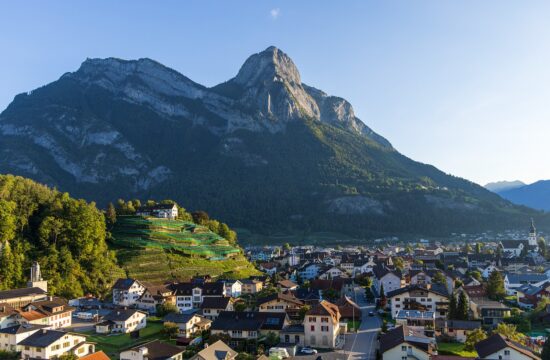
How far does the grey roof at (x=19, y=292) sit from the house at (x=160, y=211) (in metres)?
51.1

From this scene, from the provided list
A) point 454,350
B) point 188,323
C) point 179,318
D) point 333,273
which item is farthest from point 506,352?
point 333,273

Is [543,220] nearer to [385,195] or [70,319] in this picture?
[385,195]

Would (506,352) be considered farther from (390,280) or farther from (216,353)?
(390,280)

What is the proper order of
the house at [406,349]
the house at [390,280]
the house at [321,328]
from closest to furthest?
the house at [406,349]
the house at [321,328]
the house at [390,280]

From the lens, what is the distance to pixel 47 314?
51.3m

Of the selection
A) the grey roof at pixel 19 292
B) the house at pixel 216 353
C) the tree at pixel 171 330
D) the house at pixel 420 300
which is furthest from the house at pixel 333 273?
the house at pixel 216 353

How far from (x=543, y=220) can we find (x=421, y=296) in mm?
152709

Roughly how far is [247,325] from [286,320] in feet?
13.7

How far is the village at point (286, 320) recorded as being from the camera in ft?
132

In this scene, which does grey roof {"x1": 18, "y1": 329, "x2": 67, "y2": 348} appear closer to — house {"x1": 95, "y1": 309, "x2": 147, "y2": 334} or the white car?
house {"x1": 95, "y1": 309, "x2": 147, "y2": 334}

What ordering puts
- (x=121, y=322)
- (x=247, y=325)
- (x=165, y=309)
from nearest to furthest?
1. (x=247, y=325)
2. (x=121, y=322)
3. (x=165, y=309)

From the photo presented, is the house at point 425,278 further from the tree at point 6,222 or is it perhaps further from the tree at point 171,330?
the tree at point 6,222

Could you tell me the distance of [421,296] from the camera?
187 feet

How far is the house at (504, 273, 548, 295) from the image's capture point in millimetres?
73188
